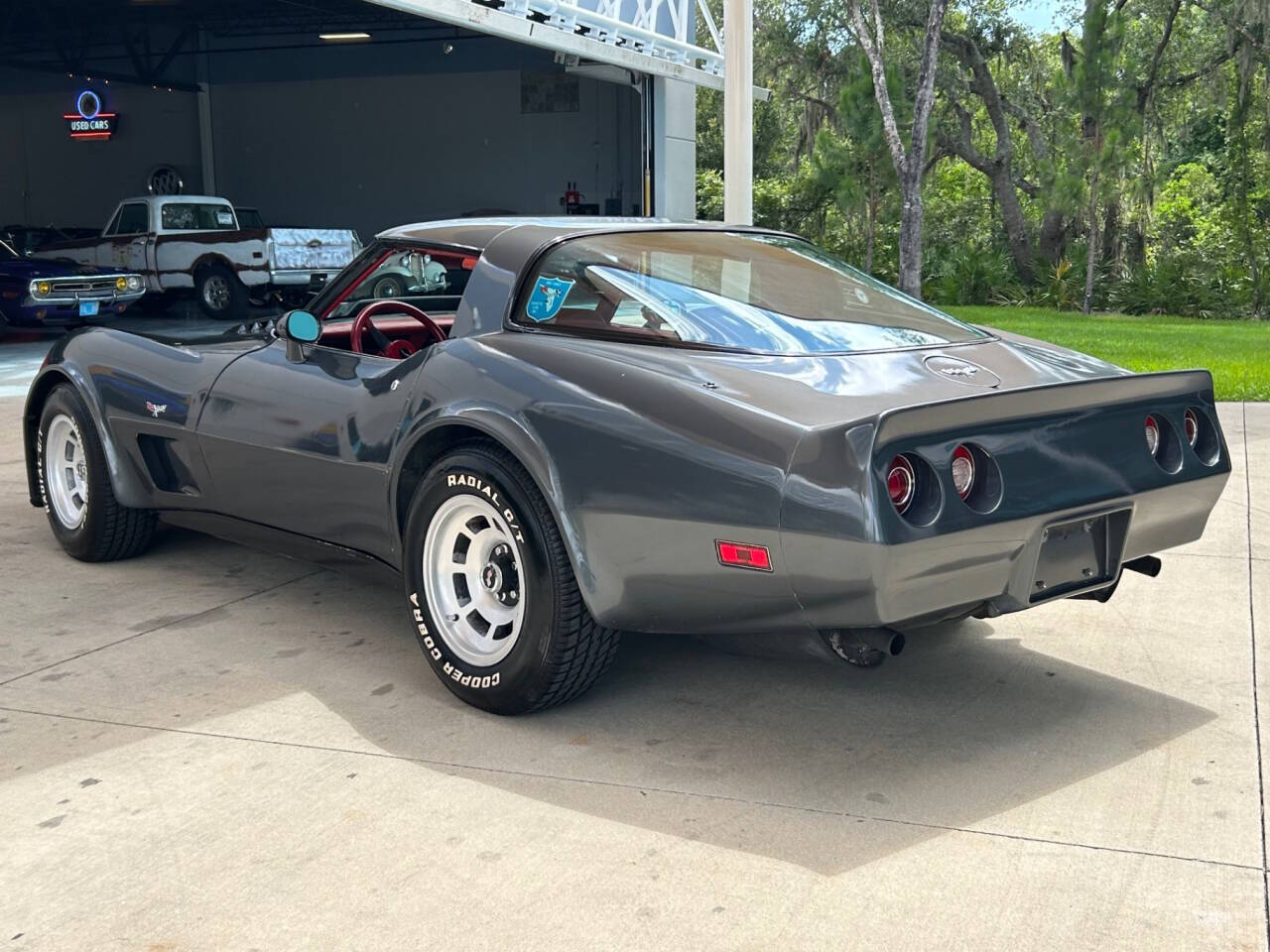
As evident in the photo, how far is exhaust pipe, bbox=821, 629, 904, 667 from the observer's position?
3295mm

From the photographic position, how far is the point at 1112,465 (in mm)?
3529

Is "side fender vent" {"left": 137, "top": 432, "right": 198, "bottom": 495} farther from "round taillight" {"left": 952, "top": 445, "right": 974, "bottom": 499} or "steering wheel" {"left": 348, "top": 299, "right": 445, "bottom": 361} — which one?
"round taillight" {"left": 952, "top": 445, "right": 974, "bottom": 499}

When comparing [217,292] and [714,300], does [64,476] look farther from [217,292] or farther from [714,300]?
[217,292]

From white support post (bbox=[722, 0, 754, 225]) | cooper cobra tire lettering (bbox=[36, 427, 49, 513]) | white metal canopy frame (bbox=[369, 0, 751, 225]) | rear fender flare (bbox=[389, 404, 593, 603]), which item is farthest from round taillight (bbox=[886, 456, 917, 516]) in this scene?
white support post (bbox=[722, 0, 754, 225])

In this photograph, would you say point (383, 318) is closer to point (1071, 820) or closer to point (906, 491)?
point (906, 491)

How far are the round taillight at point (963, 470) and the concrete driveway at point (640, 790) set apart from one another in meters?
0.55

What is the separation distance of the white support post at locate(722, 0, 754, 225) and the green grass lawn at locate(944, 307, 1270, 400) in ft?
10.7

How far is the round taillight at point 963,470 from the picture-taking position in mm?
3268

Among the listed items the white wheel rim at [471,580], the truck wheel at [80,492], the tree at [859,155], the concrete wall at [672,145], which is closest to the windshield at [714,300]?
the white wheel rim at [471,580]

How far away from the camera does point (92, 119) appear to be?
30391mm

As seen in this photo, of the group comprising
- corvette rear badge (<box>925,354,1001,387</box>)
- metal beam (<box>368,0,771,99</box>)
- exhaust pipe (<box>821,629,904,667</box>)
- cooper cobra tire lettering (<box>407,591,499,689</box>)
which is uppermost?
metal beam (<box>368,0,771,99</box>)

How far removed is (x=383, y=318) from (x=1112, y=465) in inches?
114

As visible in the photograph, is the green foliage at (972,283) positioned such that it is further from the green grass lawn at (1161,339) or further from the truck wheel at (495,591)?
the truck wheel at (495,591)

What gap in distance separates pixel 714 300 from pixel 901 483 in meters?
0.94
